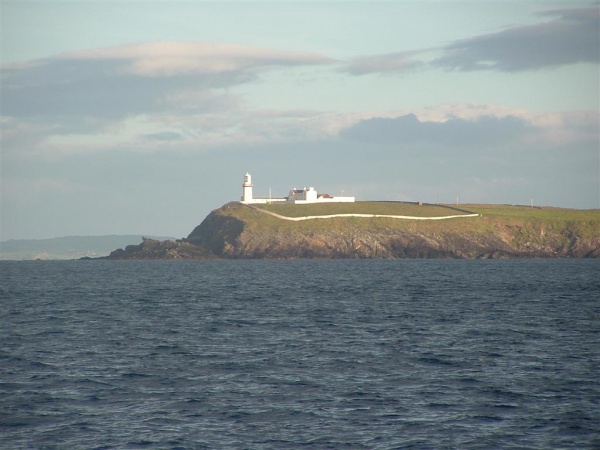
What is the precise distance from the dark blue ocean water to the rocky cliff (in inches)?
4443

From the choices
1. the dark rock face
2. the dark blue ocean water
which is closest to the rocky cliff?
the dark rock face

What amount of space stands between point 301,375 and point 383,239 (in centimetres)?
14808

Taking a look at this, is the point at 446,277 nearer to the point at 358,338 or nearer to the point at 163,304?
the point at 163,304

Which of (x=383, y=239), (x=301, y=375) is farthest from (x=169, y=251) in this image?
(x=301, y=375)

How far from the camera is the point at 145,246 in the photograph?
189 meters

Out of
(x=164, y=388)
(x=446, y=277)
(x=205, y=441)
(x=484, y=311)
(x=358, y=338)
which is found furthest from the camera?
(x=446, y=277)

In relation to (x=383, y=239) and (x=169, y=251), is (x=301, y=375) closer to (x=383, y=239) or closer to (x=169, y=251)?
(x=383, y=239)

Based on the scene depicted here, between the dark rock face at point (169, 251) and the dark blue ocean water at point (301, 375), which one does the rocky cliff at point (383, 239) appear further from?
the dark blue ocean water at point (301, 375)

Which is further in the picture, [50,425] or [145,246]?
[145,246]

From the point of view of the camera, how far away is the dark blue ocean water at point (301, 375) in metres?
24.4

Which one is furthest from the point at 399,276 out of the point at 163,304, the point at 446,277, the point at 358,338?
the point at 358,338

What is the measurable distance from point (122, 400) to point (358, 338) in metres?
17.8

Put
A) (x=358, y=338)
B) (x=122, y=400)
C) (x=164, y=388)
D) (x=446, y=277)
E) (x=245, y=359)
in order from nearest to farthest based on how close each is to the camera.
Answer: (x=122, y=400) < (x=164, y=388) < (x=245, y=359) < (x=358, y=338) < (x=446, y=277)

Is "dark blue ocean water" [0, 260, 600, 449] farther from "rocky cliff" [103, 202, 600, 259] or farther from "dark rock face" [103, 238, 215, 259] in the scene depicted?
"dark rock face" [103, 238, 215, 259]
